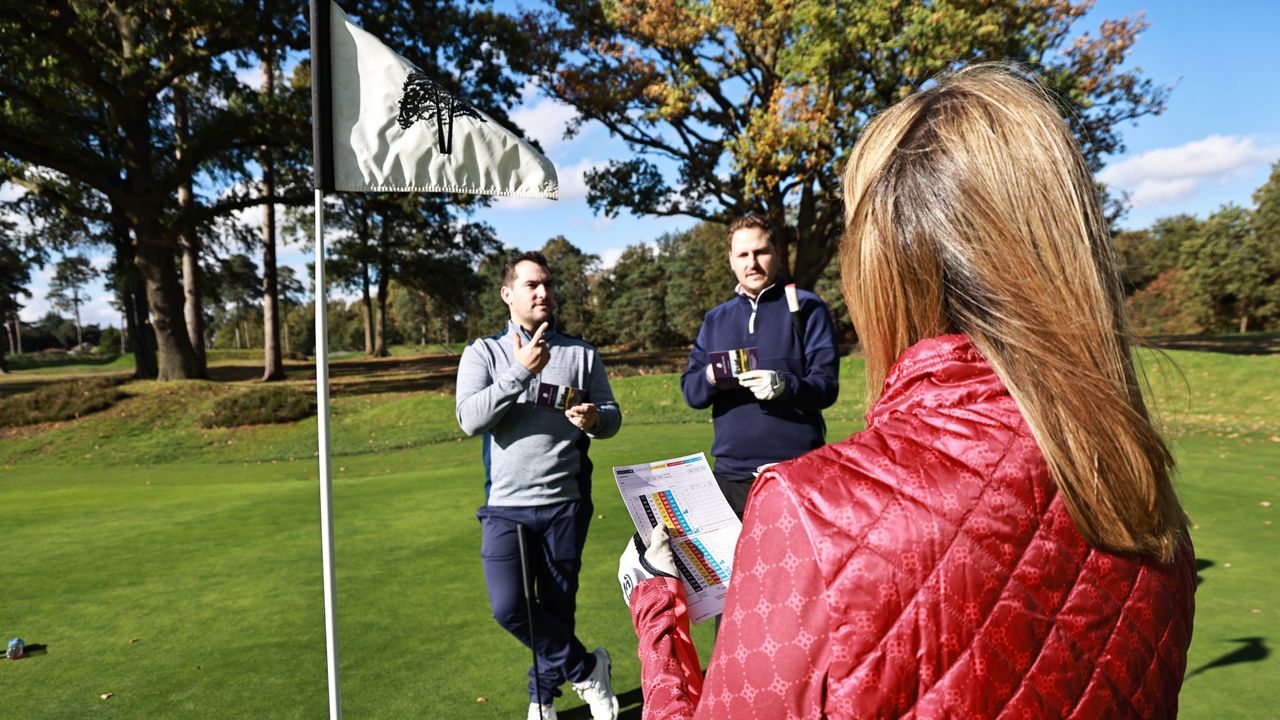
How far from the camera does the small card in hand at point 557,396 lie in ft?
10.5

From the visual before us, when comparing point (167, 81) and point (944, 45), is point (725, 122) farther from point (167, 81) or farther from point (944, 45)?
point (167, 81)

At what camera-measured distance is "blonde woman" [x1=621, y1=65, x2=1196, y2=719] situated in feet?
2.70

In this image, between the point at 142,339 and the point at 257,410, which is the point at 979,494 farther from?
the point at 142,339

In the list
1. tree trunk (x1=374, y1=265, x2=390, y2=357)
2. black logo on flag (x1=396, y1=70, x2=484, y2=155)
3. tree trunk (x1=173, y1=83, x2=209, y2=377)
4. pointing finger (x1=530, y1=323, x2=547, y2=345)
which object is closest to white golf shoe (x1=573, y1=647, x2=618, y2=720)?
pointing finger (x1=530, y1=323, x2=547, y2=345)

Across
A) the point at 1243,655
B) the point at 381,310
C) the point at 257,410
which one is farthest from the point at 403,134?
the point at 381,310

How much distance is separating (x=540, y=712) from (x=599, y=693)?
0.29 metres

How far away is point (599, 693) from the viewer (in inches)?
123

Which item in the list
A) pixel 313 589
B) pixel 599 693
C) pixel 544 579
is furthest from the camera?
pixel 313 589

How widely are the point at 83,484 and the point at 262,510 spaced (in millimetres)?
→ 3432

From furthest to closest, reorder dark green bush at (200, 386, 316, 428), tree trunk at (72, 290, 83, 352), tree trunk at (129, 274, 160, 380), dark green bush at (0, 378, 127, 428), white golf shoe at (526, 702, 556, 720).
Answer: tree trunk at (72, 290, 83, 352), tree trunk at (129, 274, 160, 380), dark green bush at (0, 378, 127, 428), dark green bush at (200, 386, 316, 428), white golf shoe at (526, 702, 556, 720)

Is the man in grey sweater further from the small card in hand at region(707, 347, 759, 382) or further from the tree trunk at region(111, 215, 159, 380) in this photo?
the tree trunk at region(111, 215, 159, 380)

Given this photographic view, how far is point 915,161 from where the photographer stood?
1.00 m

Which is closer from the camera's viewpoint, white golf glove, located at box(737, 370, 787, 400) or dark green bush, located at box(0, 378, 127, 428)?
white golf glove, located at box(737, 370, 787, 400)

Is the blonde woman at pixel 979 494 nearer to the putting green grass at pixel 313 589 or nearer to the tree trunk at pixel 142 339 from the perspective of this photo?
the putting green grass at pixel 313 589
